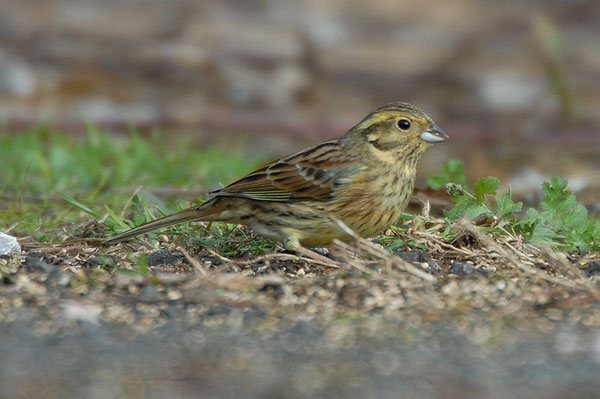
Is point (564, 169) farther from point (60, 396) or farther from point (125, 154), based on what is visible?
point (60, 396)

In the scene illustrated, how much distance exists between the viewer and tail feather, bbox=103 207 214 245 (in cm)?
454

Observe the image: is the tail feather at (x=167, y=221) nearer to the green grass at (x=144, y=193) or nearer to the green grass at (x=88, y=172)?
the green grass at (x=144, y=193)

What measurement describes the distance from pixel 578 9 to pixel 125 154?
5906mm

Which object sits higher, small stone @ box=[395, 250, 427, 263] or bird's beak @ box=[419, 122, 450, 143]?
bird's beak @ box=[419, 122, 450, 143]

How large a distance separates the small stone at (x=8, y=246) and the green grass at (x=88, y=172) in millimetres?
351

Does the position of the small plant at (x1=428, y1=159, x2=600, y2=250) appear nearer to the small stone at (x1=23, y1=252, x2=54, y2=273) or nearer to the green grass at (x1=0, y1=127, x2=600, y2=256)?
the green grass at (x1=0, y1=127, x2=600, y2=256)

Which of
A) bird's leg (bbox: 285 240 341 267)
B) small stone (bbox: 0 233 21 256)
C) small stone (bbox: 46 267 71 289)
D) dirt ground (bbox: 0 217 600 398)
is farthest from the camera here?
small stone (bbox: 0 233 21 256)

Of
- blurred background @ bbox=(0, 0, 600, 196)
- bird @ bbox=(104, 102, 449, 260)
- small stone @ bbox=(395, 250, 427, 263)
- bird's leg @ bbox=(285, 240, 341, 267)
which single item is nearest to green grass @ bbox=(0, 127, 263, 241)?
bird @ bbox=(104, 102, 449, 260)

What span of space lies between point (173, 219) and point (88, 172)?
2.15 meters

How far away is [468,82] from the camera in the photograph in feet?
34.4

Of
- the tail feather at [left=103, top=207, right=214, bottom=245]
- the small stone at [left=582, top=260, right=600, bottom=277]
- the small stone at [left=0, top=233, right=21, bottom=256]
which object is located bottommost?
the small stone at [left=0, top=233, right=21, bottom=256]

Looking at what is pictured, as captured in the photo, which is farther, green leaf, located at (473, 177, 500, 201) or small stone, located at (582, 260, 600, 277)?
green leaf, located at (473, 177, 500, 201)

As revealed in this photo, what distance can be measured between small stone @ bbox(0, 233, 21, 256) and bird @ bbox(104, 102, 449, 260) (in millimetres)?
368

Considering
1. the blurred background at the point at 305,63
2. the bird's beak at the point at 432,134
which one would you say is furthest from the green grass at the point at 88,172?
the blurred background at the point at 305,63
